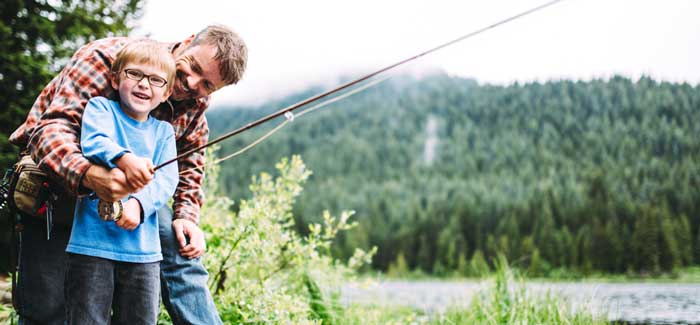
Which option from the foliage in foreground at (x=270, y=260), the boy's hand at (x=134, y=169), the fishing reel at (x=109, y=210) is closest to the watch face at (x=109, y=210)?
the fishing reel at (x=109, y=210)

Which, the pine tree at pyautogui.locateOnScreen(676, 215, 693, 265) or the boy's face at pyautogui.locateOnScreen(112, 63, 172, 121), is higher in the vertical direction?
the boy's face at pyautogui.locateOnScreen(112, 63, 172, 121)

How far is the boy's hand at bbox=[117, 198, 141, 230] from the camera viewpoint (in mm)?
1630

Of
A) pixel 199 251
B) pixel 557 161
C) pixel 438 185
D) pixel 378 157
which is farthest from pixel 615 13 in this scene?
pixel 378 157

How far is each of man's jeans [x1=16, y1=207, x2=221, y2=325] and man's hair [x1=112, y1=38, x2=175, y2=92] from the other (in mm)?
568

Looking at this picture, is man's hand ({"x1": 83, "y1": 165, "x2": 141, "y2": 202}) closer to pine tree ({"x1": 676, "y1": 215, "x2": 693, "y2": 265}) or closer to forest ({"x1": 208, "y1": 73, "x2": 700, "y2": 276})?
forest ({"x1": 208, "y1": 73, "x2": 700, "y2": 276})

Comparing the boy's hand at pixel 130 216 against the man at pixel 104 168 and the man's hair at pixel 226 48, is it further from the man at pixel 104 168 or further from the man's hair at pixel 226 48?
the man's hair at pixel 226 48

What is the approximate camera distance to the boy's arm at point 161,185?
1721mm

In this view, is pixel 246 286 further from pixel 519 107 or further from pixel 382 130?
pixel 382 130

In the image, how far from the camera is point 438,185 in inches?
3054

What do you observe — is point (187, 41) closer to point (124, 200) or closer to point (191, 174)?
point (191, 174)

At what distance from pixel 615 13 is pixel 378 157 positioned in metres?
63.0

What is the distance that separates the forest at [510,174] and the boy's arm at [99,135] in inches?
165

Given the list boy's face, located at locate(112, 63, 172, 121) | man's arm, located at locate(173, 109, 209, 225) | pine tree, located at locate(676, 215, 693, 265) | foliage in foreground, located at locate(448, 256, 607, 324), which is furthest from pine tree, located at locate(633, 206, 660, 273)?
boy's face, located at locate(112, 63, 172, 121)

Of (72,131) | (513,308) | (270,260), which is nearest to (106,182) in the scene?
(72,131)
